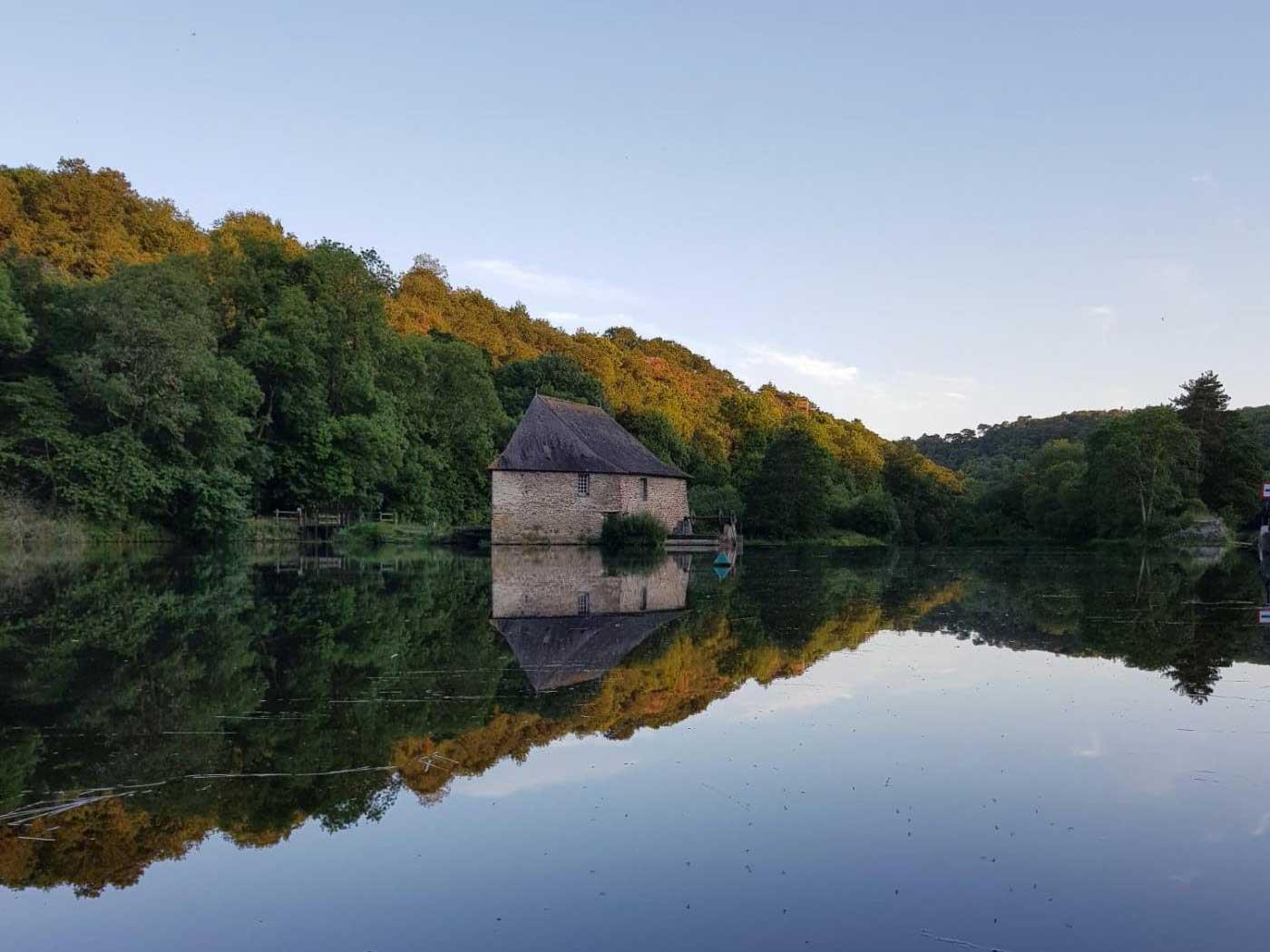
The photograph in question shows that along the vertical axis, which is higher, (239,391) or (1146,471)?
(239,391)

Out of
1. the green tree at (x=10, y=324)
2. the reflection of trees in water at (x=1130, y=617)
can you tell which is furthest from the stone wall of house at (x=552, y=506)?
the green tree at (x=10, y=324)

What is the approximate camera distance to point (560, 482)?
40.7 metres

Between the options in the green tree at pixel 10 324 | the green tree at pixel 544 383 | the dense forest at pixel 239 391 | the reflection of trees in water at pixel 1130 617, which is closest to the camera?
the reflection of trees in water at pixel 1130 617

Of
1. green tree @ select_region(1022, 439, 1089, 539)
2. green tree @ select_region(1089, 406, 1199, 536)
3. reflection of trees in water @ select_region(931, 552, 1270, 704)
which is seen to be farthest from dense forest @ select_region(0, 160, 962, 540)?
reflection of trees in water @ select_region(931, 552, 1270, 704)

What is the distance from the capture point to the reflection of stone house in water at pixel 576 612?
34.8ft

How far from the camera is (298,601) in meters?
16.5

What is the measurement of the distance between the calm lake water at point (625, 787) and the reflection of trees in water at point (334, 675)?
0.05 meters

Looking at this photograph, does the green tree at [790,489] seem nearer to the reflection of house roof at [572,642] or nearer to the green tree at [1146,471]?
the green tree at [1146,471]

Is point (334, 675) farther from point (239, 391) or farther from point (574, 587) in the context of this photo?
point (239, 391)

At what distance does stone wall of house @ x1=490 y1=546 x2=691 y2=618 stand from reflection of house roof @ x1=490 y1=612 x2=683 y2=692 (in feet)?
2.65

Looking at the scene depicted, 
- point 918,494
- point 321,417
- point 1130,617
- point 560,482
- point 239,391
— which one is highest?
point 239,391

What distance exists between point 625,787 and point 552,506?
34537mm

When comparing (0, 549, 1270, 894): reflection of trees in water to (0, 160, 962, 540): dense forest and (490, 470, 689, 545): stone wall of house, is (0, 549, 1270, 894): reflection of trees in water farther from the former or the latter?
(490, 470, 689, 545): stone wall of house

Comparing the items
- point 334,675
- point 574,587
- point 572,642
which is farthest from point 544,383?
point 334,675
